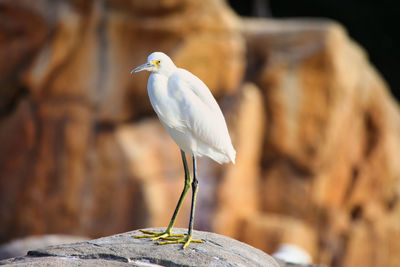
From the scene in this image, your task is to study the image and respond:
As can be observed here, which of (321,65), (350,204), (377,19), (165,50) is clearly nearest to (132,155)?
(165,50)

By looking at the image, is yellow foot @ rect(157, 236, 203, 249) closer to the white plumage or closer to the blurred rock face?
the white plumage

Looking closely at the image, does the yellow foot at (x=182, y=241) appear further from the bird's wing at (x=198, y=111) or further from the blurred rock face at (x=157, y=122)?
the blurred rock face at (x=157, y=122)

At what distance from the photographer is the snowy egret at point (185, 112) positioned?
3242 millimetres

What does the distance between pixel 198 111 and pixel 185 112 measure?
0.07 metres

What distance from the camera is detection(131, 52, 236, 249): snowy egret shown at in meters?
3.24

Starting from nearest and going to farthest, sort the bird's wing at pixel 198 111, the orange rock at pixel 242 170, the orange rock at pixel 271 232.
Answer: the bird's wing at pixel 198 111, the orange rock at pixel 242 170, the orange rock at pixel 271 232

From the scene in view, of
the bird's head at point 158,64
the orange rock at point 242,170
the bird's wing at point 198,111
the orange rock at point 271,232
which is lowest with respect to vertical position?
the orange rock at point 271,232

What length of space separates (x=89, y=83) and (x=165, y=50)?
3.73 ft

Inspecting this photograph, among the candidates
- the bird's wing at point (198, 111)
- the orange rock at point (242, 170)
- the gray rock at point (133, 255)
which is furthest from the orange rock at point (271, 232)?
the bird's wing at point (198, 111)

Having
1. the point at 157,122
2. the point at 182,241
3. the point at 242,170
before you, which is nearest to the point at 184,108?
the point at 182,241

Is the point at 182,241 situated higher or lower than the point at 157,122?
higher

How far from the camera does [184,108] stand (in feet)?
10.7

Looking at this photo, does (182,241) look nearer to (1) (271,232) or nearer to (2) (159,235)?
(2) (159,235)

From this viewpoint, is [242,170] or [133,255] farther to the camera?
[242,170]
